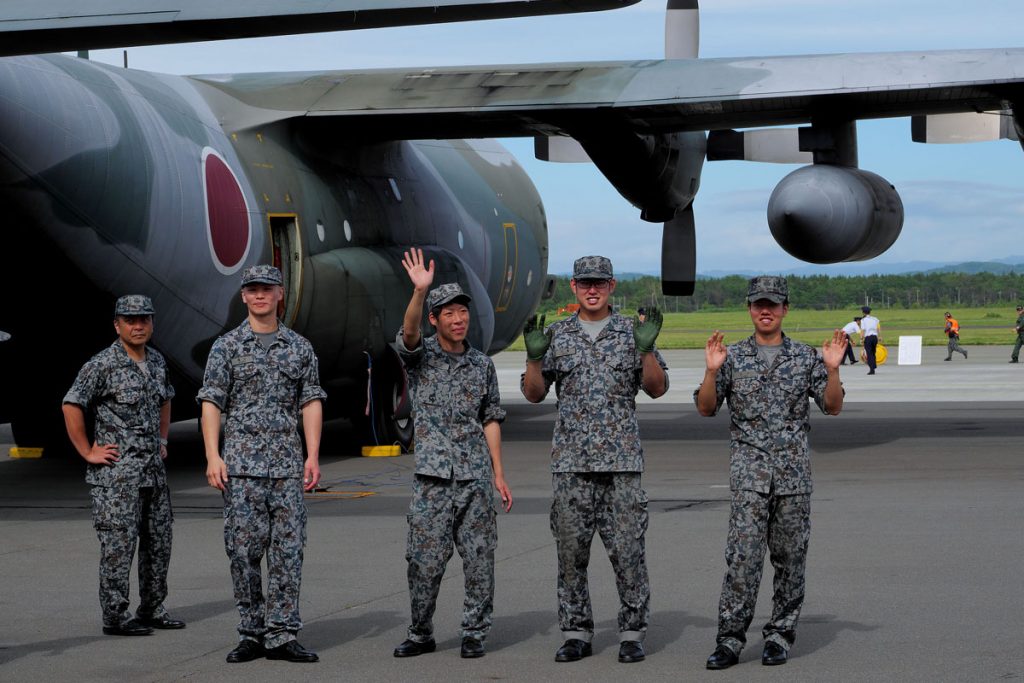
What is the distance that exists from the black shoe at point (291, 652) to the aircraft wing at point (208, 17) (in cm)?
307

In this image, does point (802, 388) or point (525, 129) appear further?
point (525, 129)

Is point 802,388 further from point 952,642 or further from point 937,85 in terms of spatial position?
point 937,85

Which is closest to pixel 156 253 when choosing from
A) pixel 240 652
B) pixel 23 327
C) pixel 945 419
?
pixel 23 327

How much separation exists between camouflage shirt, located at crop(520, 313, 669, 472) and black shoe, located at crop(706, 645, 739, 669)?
1008mm

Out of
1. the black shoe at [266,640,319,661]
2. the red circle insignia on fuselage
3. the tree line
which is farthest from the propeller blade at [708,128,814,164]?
the tree line

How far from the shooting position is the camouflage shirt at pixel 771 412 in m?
7.06

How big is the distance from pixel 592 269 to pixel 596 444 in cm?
94

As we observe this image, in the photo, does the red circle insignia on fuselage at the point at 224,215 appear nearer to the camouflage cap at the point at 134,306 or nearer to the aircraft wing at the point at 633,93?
the aircraft wing at the point at 633,93

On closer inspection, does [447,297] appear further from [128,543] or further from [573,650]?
[128,543]

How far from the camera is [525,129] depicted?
1736 cm

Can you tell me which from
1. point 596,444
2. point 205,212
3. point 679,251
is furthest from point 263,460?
point 679,251

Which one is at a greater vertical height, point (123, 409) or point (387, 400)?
point (123, 409)

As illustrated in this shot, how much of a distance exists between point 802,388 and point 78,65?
9.09 meters

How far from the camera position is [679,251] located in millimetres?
20562
